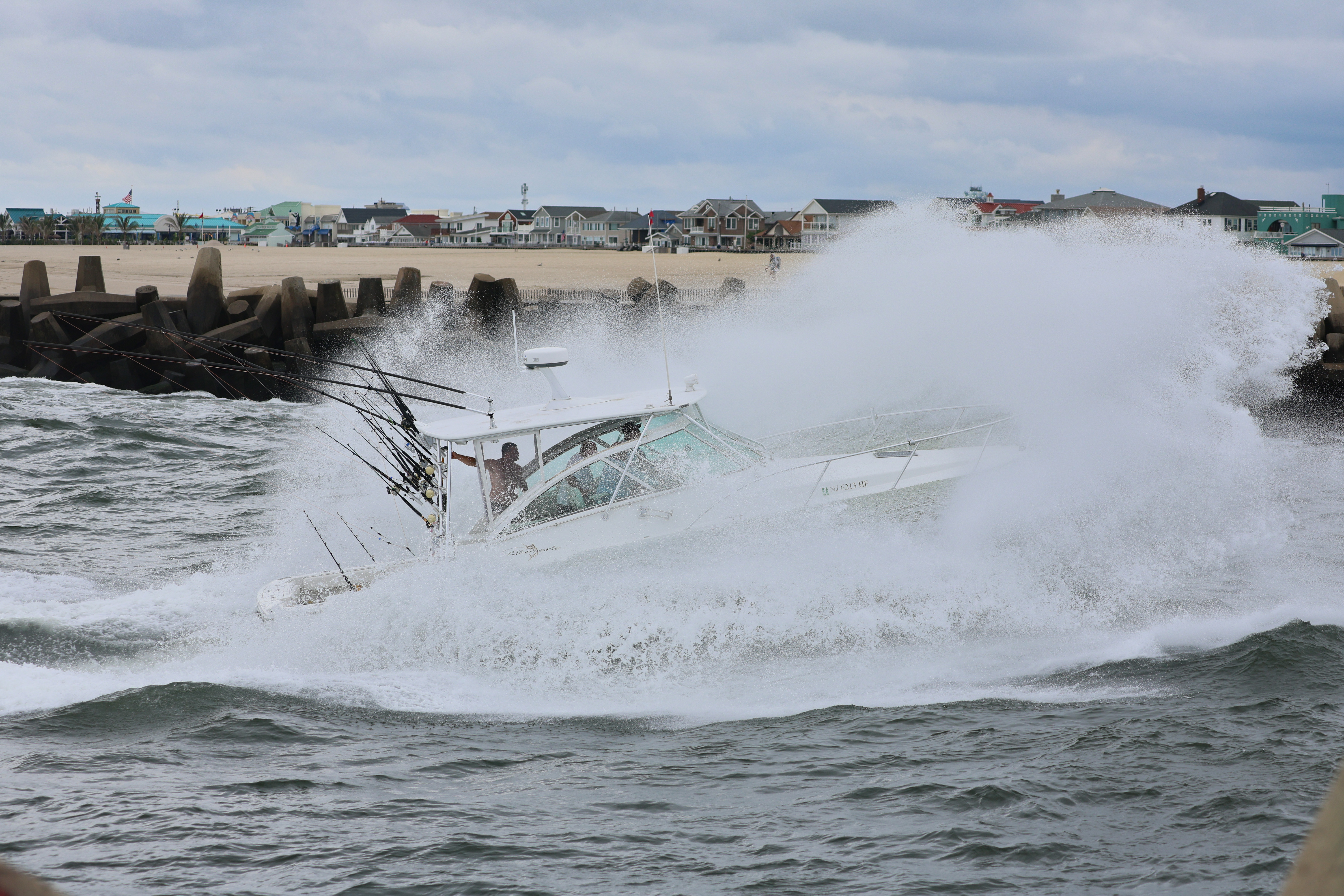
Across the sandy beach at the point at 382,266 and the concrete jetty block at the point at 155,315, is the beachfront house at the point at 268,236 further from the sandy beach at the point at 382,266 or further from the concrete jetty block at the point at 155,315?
the concrete jetty block at the point at 155,315

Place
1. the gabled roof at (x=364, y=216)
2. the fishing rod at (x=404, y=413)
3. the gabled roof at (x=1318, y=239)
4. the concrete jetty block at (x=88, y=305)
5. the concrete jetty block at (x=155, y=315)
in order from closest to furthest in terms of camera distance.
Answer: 1. the fishing rod at (x=404, y=413)
2. the concrete jetty block at (x=155, y=315)
3. the concrete jetty block at (x=88, y=305)
4. the gabled roof at (x=1318, y=239)
5. the gabled roof at (x=364, y=216)

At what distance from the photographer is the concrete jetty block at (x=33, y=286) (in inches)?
981

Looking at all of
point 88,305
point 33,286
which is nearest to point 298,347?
point 88,305

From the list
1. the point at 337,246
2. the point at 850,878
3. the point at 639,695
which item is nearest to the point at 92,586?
the point at 639,695

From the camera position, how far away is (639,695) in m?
7.83

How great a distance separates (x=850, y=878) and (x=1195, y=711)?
3.24m

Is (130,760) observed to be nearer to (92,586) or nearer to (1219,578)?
(92,586)

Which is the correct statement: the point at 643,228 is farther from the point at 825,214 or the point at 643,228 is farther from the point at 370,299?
the point at 370,299

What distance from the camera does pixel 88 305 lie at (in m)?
24.2

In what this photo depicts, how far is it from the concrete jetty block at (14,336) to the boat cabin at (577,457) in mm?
20184

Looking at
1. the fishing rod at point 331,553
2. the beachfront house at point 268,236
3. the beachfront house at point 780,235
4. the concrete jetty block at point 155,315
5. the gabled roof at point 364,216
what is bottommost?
the fishing rod at point 331,553

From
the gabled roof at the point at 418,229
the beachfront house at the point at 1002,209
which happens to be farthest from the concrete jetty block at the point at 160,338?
the gabled roof at the point at 418,229

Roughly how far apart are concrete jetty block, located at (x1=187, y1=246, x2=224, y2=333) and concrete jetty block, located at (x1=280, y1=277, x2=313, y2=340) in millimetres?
1700

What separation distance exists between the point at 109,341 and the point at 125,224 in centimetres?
10515
